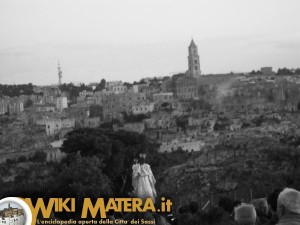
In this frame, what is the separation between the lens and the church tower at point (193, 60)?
2877 cm

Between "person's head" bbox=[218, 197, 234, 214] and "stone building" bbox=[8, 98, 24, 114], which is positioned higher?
"stone building" bbox=[8, 98, 24, 114]

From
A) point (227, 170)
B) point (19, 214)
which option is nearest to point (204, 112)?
point (227, 170)

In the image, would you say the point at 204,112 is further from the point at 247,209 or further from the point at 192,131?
the point at 247,209

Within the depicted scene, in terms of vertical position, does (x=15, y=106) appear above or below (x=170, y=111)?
above

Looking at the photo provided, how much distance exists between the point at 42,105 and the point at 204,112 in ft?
34.9

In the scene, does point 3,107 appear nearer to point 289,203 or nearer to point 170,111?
point 170,111

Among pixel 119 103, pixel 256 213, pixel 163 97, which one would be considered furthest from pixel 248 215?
pixel 163 97

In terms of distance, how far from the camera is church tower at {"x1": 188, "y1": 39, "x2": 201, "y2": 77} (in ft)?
94.4

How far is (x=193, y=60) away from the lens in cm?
2878

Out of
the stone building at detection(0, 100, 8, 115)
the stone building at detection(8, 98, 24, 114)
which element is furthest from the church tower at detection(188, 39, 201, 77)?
the stone building at detection(0, 100, 8, 115)

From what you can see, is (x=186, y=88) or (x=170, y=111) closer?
(x=170, y=111)

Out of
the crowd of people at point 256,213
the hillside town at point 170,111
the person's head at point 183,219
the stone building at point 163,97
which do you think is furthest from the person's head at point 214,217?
the stone building at point 163,97

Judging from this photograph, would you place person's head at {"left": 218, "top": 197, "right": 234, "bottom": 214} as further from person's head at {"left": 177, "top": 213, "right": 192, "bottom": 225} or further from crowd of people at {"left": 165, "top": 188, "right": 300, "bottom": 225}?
person's head at {"left": 177, "top": 213, "right": 192, "bottom": 225}

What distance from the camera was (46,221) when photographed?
3.21 metres
